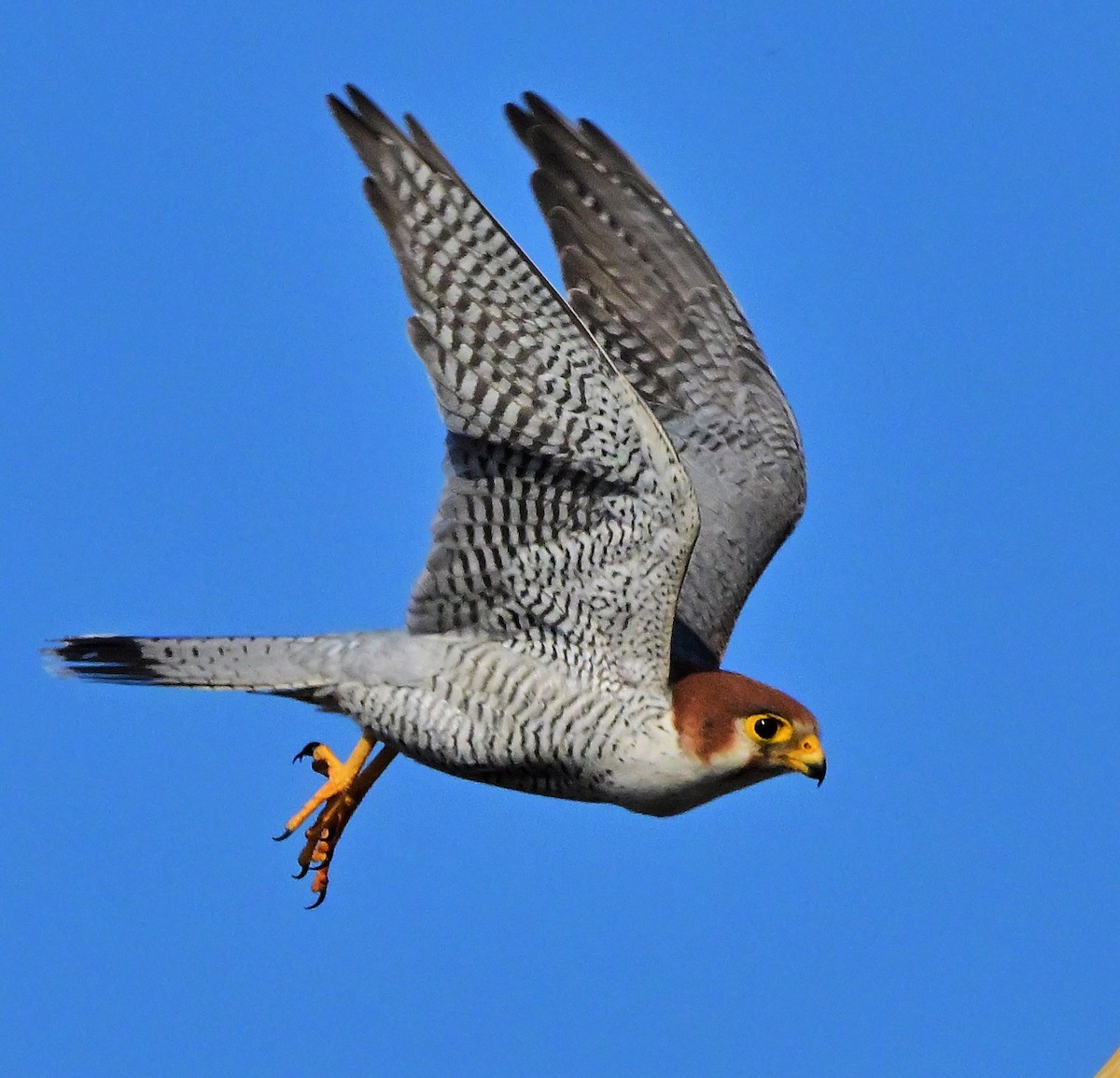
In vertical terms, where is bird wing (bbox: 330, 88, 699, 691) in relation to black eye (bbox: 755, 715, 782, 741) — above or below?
above

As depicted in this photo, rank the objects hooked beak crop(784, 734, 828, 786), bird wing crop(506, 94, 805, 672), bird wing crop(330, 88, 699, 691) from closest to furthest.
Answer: bird wing crop(330, 88, 699, 691), hooked beak crop(784, 734, 828, 786), bird wing crop(506, 94, 805, 672)

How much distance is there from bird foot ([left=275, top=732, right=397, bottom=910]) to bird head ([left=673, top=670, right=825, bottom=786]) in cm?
151

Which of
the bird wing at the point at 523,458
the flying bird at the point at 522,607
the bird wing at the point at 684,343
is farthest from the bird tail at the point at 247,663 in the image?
the bird wing at the point at 684,343

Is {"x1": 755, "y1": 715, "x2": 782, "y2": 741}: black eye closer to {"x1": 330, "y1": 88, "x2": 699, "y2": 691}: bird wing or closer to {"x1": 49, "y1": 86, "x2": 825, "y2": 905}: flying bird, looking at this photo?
{"x1": 49, "y1": 86, "x2": 825, "y2": 905}: flying bird

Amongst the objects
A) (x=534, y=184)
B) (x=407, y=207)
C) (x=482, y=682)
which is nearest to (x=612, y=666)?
(x=482, y=682)

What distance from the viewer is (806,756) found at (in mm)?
7844

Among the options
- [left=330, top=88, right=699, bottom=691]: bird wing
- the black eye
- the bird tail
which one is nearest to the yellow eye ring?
the black eye

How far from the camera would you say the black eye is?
305 inches

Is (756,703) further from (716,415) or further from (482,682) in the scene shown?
(716,415)

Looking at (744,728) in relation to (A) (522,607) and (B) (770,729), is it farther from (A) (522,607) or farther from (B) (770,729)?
(A) (522,607)

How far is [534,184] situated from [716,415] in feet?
4.61

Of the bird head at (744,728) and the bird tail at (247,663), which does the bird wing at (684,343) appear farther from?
the bird tail at (247,663)

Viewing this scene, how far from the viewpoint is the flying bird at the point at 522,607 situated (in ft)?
23.8

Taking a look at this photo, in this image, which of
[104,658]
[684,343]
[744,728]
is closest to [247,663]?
[104,658]
